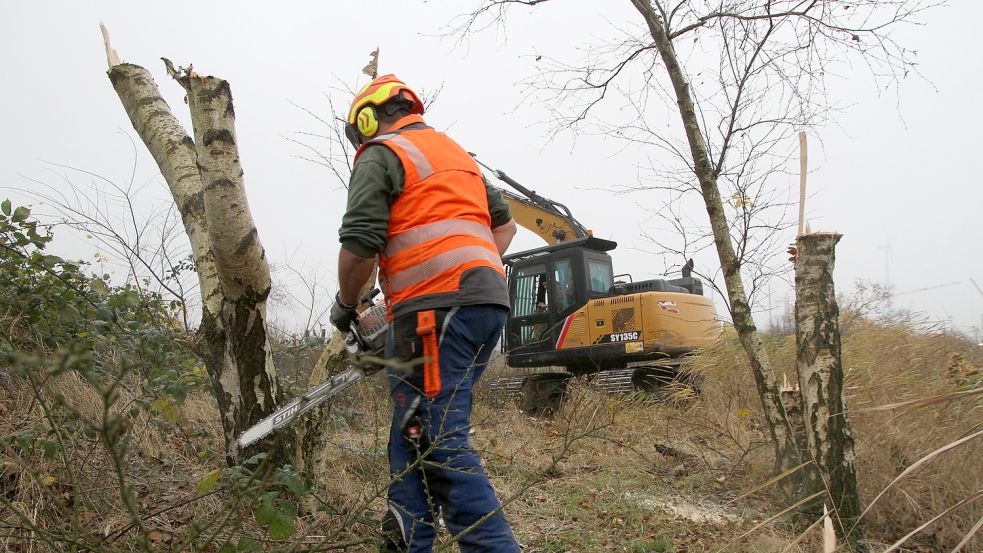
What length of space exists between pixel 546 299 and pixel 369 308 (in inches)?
312

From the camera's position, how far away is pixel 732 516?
3803mm

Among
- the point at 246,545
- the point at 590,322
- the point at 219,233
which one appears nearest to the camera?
the point at 246,545

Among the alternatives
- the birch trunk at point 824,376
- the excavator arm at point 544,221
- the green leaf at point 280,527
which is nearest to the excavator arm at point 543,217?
the excavator arm at point 544,221

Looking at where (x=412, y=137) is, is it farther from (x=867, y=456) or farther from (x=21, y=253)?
(x=867, y=456)

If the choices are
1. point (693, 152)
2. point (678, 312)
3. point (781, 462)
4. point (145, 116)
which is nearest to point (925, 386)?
point (781, 462)

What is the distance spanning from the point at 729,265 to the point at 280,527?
3.03m

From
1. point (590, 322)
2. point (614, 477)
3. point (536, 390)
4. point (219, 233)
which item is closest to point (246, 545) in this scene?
point (219, 233)

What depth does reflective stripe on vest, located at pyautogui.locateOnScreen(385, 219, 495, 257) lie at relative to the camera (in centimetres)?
234

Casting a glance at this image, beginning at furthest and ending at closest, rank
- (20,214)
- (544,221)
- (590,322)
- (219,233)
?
1. (544,221)
2. (590,322)
3. (20,214)
4. (219,233)

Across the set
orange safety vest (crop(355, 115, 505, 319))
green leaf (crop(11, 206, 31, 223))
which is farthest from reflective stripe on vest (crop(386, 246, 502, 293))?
green leaf (crop(11, 206, 31, 223))

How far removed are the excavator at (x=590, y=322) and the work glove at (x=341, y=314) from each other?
6751 mm

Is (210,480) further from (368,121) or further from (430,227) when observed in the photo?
(368,121)

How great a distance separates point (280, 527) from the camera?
7.16 feet

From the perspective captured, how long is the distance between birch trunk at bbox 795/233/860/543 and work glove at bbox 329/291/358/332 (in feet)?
7.41
